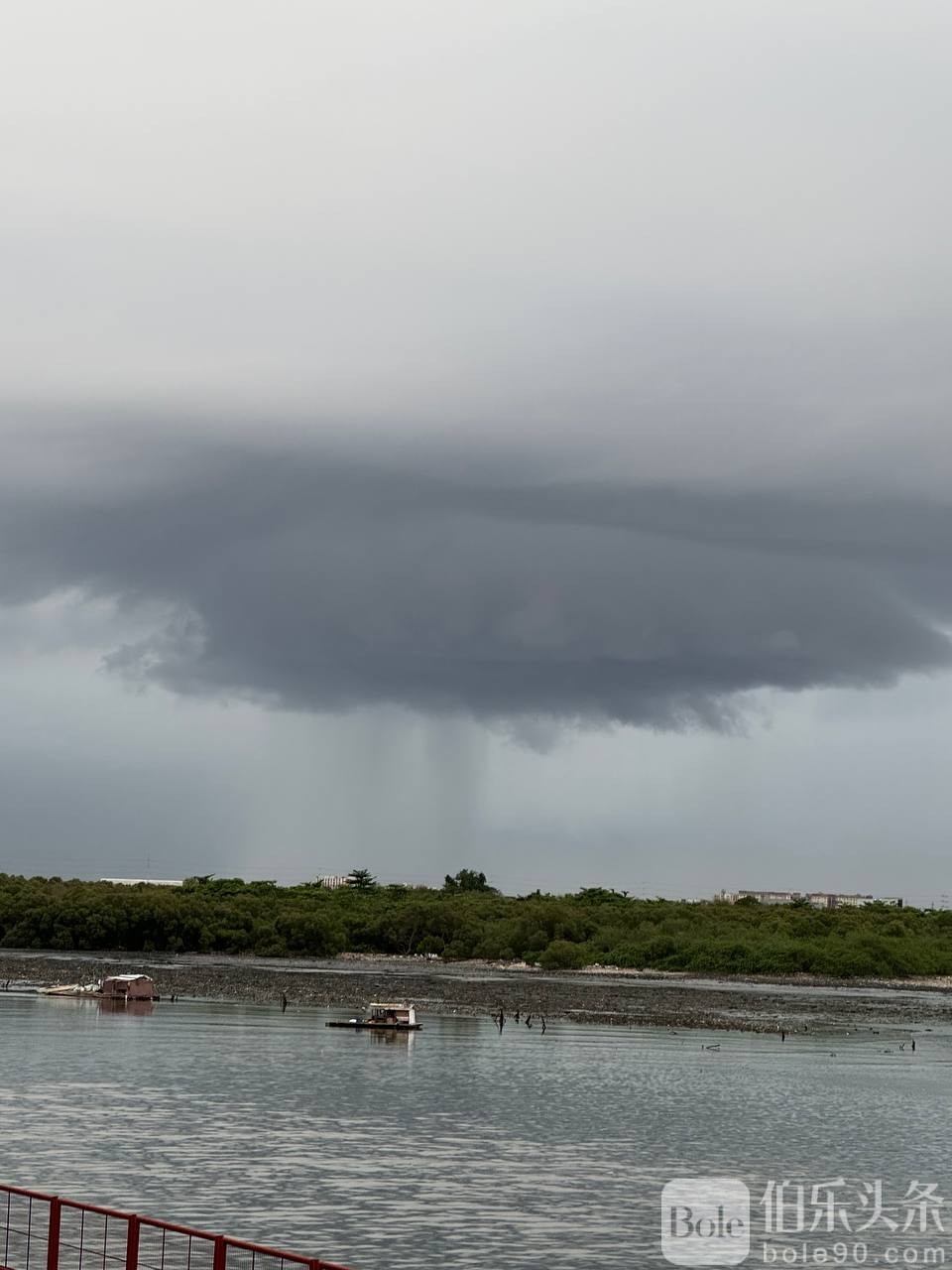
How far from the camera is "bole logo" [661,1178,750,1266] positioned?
46.2 metres

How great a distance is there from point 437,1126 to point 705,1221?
73.7 feet

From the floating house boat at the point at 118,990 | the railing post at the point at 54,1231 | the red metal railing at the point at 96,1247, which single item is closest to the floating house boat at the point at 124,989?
the floating house boat at the point at 118,990

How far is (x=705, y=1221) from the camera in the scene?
169 ft

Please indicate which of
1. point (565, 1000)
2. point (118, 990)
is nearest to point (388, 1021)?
point (118, 990)

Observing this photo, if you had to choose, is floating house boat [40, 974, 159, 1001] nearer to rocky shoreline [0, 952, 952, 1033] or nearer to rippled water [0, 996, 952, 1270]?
rocky shoreline [0, 952, 952, 1033]

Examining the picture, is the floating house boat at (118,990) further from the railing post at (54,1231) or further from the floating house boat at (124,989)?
the railing post at (54,1231)

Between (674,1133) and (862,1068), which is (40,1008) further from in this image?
(674,1133)

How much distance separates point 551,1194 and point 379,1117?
21.5 meters

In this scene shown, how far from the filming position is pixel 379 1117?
74.6m

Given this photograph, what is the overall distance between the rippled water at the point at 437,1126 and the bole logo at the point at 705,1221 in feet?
2.65

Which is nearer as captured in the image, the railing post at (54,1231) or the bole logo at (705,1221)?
the railing post at (54,1231)

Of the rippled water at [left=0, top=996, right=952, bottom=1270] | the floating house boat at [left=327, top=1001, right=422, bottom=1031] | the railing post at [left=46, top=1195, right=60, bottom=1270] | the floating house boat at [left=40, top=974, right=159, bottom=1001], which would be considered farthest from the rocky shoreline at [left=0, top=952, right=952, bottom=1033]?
the railing post at [left=46, top=1195, right=60, bottom=1270]

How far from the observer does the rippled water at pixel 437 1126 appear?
48.8m

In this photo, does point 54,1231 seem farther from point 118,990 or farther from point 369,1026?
point 118,990
